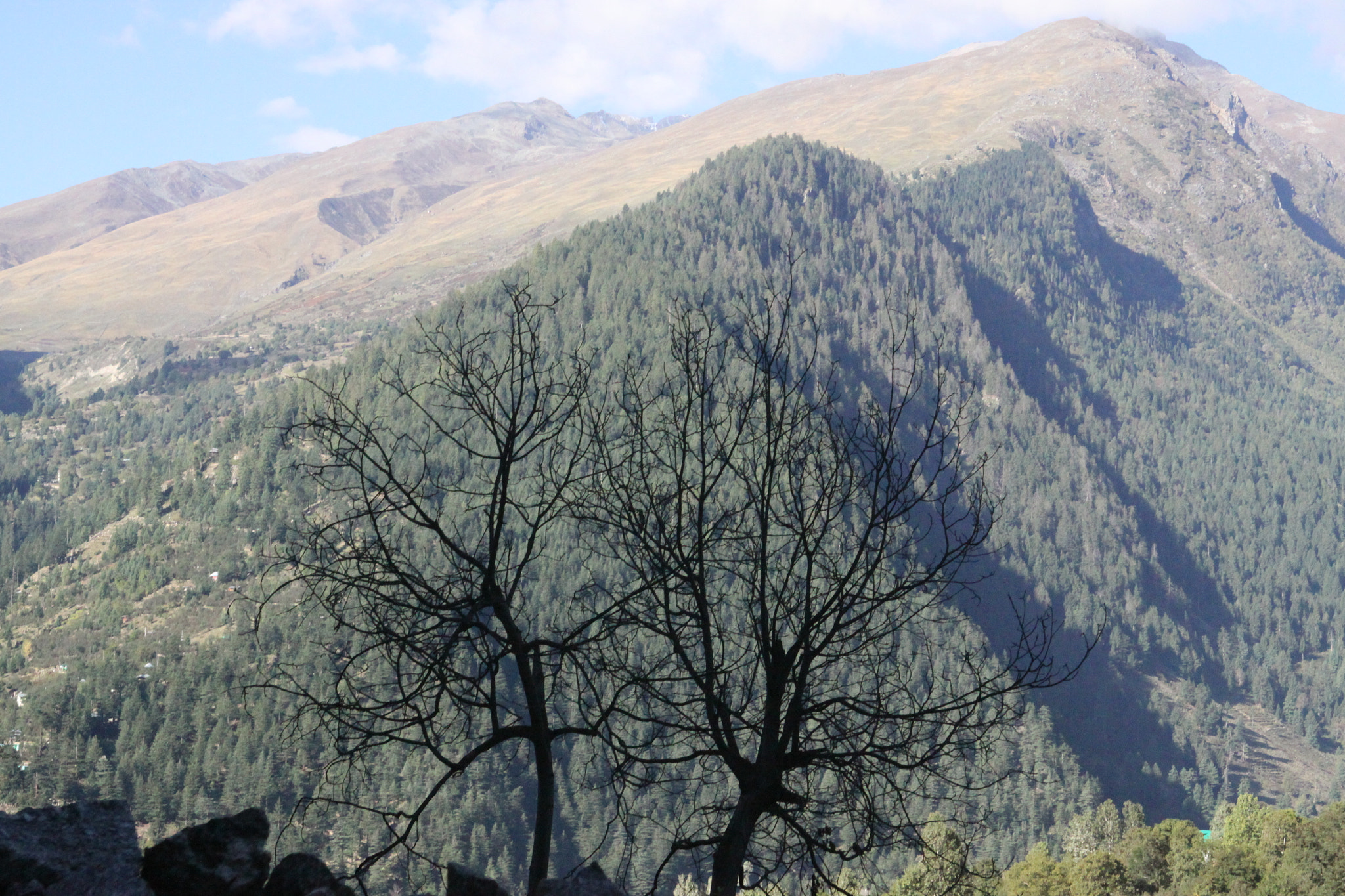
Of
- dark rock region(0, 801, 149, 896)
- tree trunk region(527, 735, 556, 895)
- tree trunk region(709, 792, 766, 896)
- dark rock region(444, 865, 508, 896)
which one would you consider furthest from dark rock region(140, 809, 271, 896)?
tree trunk region(709, 792, 766, 896)

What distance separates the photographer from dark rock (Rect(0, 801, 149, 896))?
5703mm

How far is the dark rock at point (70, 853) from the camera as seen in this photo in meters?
5.70

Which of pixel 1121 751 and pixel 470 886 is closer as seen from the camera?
pixel 470 886

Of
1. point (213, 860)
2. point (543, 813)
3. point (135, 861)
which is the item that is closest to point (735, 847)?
point (543, 813)

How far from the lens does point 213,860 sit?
22.1 ft

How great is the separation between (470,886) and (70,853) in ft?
8.19

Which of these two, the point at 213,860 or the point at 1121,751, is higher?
the point at 213,860

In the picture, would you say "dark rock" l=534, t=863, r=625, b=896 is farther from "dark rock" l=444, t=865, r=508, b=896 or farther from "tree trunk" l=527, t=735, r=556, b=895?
"tree trunk" l=527, t=735, r=556, b=895

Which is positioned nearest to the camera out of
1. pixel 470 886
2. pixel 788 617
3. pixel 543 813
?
pixel 470 886

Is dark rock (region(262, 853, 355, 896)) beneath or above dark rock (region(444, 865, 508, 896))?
above

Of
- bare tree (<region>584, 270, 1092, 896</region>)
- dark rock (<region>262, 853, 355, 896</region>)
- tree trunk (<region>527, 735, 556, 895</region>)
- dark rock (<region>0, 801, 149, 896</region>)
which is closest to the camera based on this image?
dark rock (<region>0, 801, 149, 896</region>)

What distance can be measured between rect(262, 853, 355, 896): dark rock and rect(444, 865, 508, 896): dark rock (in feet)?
2.20

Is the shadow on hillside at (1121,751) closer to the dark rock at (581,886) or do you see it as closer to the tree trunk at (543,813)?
the tree trunk at (543,813)

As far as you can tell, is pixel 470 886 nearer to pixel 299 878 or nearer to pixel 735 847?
pixel 299 878
